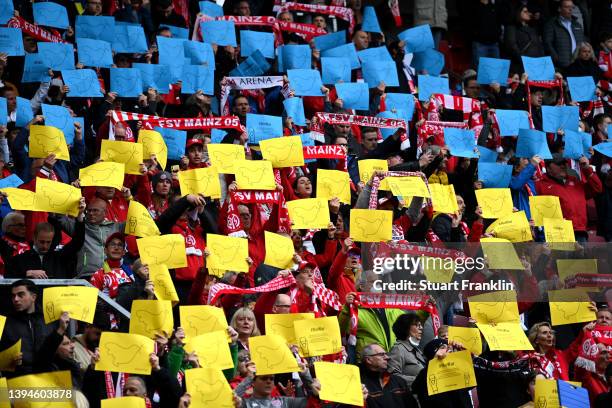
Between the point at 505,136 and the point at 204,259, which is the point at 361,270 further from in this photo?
the point at 505,136

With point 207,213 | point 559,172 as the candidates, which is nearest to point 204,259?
point 207,213

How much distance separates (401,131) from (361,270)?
2463 mm

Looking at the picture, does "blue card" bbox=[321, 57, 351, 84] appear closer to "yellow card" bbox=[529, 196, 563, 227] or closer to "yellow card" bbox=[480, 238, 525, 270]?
"yellow card" bbox=[529, 196, 563, 227]

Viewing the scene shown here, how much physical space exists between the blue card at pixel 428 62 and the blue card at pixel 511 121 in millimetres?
1603

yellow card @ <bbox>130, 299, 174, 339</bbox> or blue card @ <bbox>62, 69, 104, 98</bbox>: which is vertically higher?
blue card @ <bbox>62, 69, 104, 98</bbox>

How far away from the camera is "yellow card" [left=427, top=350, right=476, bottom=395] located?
34.5ft

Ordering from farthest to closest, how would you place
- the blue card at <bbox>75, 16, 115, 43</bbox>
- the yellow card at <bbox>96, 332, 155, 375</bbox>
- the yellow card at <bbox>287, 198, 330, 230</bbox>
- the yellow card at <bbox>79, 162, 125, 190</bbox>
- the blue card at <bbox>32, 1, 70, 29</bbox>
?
the blue card at <bbox>75, 16, 115, 43</bbox>, the blue card at <bbox>32, 1, 70, 29</bbox>, the yellow card at <bbox>287, 198, 330, 230</bbox>, the yellow card at <bbox>79, 162, 125, 190</bbox>, the yellow card at <bbox>96, 332, 155, 375</bbox>

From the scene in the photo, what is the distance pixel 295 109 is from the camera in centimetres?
1455

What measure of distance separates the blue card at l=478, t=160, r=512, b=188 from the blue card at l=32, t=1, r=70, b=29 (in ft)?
13.7

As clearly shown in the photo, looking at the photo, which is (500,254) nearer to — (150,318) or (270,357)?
(270,357)

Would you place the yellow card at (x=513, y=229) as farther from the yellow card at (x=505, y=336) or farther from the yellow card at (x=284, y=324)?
the yellow card at (x=284, y=324)

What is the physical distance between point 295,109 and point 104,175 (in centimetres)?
322

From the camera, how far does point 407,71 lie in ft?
53.5

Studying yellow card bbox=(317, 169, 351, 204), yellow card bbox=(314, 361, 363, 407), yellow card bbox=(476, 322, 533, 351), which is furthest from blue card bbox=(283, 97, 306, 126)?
yellow card bbox=(314, 361, 363, 407)
